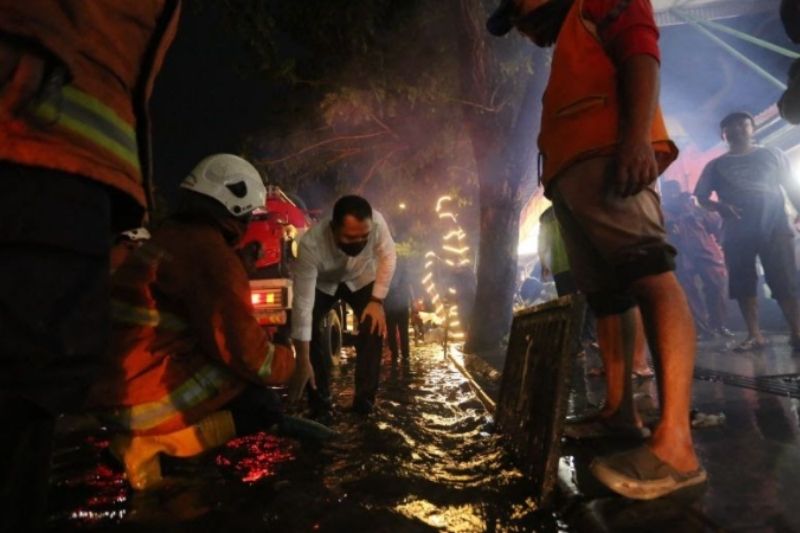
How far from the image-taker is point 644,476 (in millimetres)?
1497

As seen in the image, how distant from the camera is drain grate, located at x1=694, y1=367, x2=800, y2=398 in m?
2.78

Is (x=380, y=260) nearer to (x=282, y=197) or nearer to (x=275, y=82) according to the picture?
(x=282, y=197)

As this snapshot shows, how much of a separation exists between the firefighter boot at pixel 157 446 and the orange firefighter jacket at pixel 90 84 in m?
1.27

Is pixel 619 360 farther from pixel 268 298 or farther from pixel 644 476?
pixel 268 298

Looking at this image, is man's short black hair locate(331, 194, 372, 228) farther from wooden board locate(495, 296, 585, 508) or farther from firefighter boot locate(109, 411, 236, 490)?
firefighter boot locate(109, 411, 236, 490)

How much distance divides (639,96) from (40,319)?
204cm

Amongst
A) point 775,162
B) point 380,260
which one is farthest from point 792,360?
point 380,260

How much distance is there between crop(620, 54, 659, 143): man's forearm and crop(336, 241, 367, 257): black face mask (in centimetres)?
213

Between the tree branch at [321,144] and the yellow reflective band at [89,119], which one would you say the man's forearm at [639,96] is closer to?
the yellow reflective band at [89,119]

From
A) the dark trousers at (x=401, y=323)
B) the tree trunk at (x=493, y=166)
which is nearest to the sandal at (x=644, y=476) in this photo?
the dark trousers at (x=401, y=323)

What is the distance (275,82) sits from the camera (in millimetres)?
9148

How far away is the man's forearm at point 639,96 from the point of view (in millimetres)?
1776

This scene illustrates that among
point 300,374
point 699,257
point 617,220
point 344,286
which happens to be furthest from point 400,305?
point 617,220

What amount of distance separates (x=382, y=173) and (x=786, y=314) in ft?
31.5
